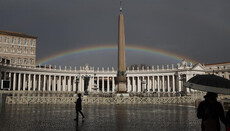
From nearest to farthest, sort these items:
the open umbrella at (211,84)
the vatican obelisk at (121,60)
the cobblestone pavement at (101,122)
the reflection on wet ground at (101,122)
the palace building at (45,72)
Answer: the open umbrella at (211,84)
the cobblestone pavement at (101,122)
the reflection on wet ground at (101,122)
the vatican obelisk at (121,60)
the palace building at (45,72)

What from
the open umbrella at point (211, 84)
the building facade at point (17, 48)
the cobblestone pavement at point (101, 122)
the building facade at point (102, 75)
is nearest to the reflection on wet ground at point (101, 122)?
the cobblestone pavement at point (101, 122)

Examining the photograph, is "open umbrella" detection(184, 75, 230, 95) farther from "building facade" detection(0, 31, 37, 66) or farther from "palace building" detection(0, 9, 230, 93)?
"building facade" detection(0, 31, 37, 66)

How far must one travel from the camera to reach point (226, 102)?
19078 mm

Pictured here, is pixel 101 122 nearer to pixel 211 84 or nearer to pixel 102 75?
pixel 211 84

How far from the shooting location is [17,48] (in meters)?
71.8

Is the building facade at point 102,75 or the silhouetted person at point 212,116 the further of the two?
the building facade at point 102,75

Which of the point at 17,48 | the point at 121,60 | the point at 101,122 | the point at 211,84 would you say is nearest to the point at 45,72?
the point at 17,48

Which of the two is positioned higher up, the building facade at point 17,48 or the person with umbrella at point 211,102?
the building facade at point 17,48

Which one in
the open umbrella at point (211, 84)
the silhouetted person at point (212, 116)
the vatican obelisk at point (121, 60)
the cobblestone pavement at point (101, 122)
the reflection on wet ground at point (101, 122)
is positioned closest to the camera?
the silhouetted person at point (212, 116)

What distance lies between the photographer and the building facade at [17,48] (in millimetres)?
69069

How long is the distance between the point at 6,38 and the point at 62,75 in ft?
63.9

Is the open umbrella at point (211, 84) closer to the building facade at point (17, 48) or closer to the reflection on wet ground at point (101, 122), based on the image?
the reflection on wet ground at point (101, 122)

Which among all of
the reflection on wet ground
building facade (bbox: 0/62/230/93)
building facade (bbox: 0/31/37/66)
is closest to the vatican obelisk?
the reflection on wet ground

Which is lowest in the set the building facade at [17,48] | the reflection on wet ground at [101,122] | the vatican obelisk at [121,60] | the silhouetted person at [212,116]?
the reflection on wet ground at [101,122]
